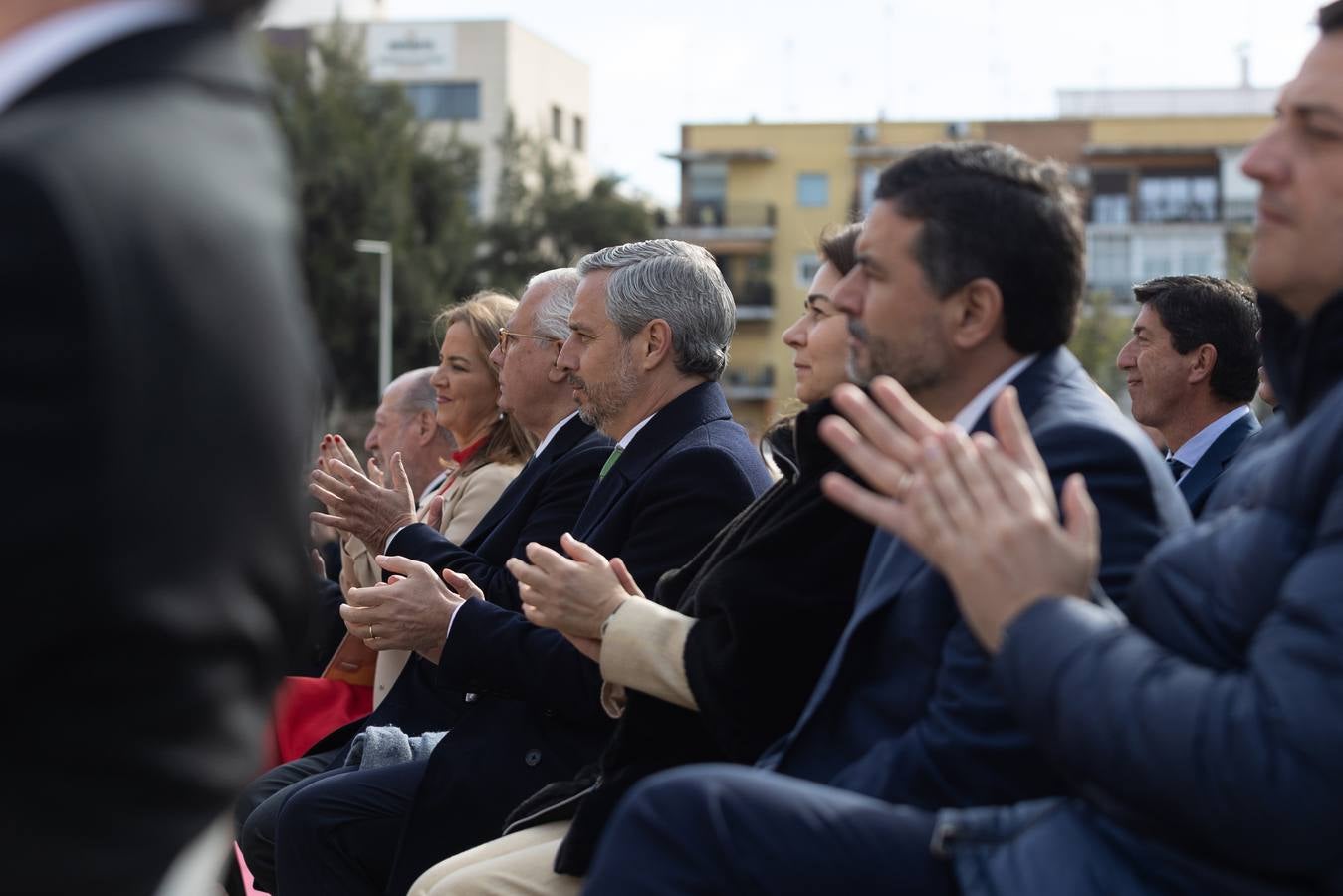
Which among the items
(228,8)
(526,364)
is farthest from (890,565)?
(526,364)

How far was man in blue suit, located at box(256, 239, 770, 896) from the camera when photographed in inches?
158

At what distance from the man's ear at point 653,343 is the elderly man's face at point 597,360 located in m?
0.03

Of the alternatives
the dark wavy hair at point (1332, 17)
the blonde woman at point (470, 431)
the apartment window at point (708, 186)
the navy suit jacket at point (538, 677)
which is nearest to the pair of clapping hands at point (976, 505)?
the dark wavy hair at point (1332, 17)

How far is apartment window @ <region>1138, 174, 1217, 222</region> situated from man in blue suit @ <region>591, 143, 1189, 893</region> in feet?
191

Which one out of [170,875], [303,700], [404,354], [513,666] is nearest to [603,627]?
[513,666]

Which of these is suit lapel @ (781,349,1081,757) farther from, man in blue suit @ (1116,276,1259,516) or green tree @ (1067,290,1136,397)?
green tree @ (1067,290,1136,397)

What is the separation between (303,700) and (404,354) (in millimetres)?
33536

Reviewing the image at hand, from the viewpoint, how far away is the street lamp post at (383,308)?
36344 millimetres

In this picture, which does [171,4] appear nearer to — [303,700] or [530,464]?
[530,464]

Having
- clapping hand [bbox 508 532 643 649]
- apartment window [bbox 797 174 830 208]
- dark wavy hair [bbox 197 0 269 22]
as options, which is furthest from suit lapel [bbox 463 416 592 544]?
apartment window [bbox 797 174 830 208]

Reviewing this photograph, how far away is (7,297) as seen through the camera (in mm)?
1272

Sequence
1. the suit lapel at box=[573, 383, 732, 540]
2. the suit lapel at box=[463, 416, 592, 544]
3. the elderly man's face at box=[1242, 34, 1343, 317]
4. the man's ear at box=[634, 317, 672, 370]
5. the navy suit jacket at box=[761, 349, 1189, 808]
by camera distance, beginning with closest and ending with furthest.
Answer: the elderly man's face at box=[1242, 34, 1343, 317] → the navy suit jacket at box=[761, 349, 1189, 808] → the suit lapel at box=[573, 383, 732, 540] → the man's ear at box=[634, 317, 672, 370] → the suit lapel at box=[463, 416, 592, 544]

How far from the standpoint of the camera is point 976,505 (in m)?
2.09

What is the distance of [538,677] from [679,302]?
1.21 meters
